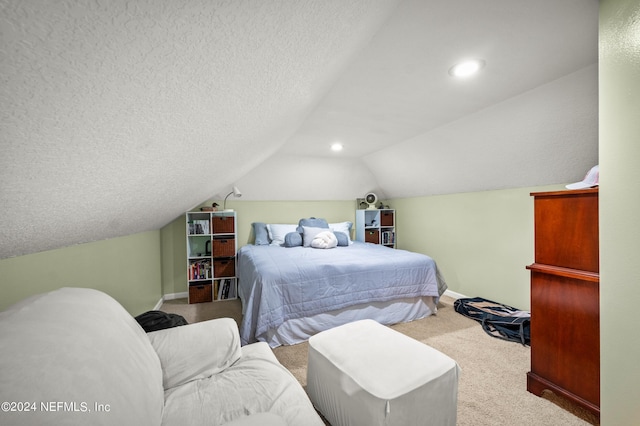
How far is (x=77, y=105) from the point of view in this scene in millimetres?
509

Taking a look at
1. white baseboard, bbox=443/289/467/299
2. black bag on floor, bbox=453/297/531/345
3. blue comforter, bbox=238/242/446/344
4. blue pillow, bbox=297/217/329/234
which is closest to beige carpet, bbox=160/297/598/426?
black bag on floor, bbox=453/297/531/345

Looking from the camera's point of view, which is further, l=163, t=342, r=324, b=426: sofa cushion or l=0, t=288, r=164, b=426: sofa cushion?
l=163, t=342, r=324, b=426: sofa cushion

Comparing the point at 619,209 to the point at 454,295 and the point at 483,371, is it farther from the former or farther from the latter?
the point at 454,295

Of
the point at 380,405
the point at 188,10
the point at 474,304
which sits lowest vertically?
the point at 474,304

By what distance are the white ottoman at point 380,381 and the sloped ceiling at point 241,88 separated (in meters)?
1.32

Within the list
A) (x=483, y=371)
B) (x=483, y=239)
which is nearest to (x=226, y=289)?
(x=483, y=371)

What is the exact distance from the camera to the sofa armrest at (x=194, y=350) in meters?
1.23

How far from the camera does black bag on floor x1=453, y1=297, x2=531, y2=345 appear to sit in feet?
7.90

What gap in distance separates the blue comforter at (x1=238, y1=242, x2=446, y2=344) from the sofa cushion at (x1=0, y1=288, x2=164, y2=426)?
127 cm

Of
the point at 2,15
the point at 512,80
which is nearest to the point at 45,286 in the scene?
the point at 2,15

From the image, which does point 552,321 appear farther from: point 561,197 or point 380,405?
point 380,405

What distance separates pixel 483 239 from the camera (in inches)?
130

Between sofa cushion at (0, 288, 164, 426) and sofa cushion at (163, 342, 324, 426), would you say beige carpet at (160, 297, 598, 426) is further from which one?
sofa cushion at (0, 288, 164, 426)

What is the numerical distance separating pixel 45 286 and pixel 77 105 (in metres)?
1.30
